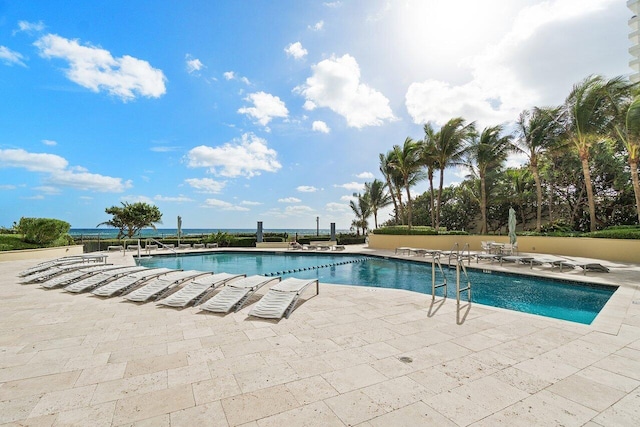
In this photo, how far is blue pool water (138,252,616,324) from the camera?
22.2 ft

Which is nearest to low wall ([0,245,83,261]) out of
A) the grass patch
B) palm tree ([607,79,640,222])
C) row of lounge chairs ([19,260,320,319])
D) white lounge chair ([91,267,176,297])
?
the grass patch

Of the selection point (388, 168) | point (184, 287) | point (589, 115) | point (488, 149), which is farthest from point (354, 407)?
point (388, 168)

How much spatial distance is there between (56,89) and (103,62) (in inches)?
202

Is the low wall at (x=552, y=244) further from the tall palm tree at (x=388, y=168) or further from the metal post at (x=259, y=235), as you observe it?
the metal post at (x=259, y=235)

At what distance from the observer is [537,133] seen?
15.7 metres

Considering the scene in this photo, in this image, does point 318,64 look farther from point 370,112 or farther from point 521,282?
point 521,282

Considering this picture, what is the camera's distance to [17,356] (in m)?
3.47

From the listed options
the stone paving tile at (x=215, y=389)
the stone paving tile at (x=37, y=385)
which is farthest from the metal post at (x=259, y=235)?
the stone paving tile at (x=215, y=389)

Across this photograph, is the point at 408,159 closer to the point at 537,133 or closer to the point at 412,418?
the point at 537,133

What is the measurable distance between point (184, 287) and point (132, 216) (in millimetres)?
23177

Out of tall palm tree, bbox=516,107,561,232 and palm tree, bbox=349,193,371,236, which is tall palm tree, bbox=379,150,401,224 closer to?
palm tree, bbox=349,193,371,236

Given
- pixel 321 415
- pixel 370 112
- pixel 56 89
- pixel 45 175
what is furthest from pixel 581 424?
pixel 45 175

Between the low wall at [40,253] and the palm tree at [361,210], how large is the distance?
79.7 feet

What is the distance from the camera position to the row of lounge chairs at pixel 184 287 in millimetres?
5203
